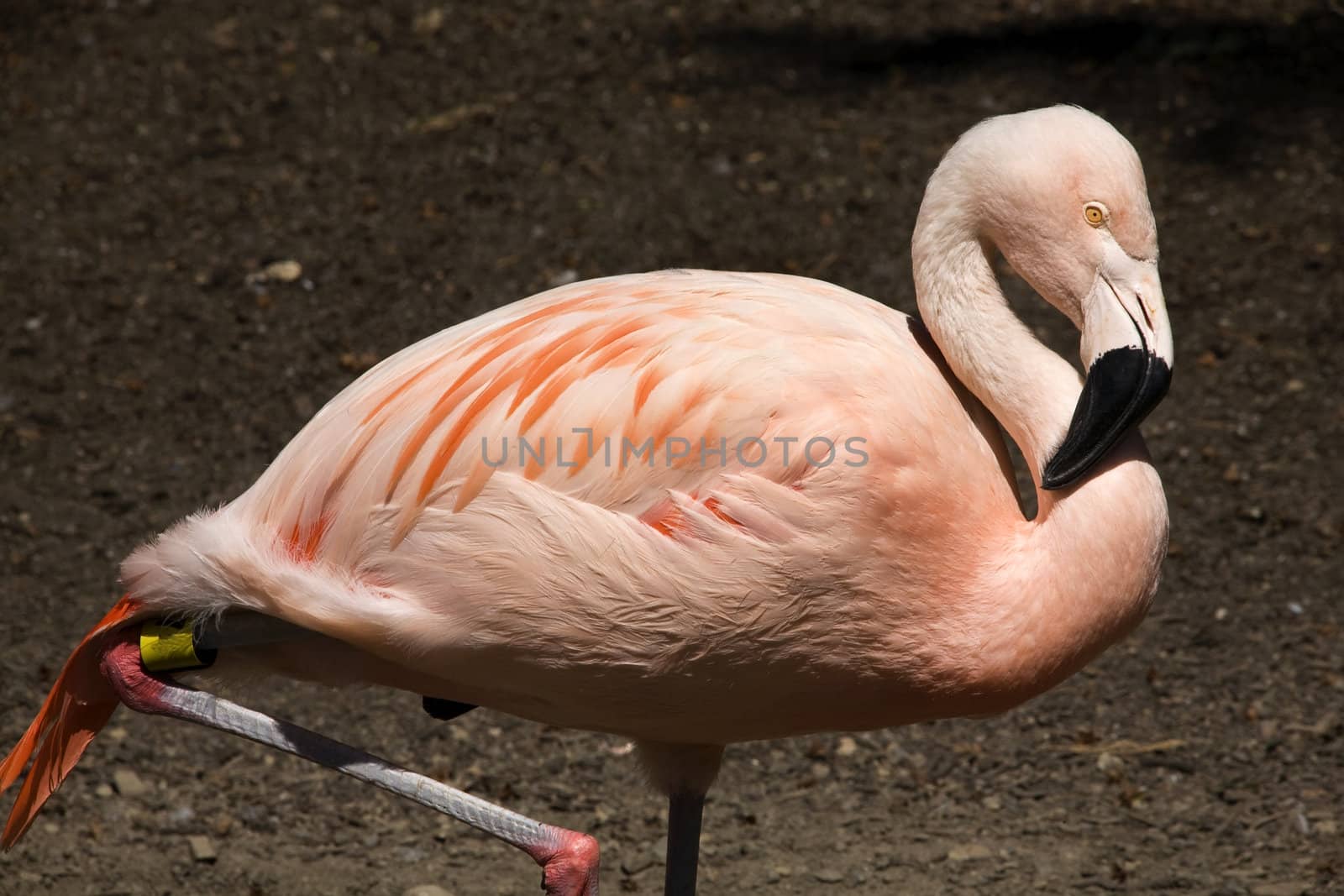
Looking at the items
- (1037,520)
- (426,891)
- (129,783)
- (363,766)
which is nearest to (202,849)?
(129,783)

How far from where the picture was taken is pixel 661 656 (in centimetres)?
257

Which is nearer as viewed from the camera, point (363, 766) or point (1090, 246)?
point (1090, 246)

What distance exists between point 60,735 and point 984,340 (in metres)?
2.02

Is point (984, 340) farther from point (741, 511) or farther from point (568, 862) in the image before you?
point (568, 862)

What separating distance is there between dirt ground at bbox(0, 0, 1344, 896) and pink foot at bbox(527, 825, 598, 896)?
1.13 meters

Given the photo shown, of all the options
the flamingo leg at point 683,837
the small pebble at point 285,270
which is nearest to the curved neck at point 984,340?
the flamingo leg at point 683,837

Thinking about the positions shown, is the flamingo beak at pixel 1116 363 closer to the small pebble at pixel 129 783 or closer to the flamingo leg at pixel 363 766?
the flamingo leg at pixel 363 766

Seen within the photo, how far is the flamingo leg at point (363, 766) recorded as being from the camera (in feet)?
8.86

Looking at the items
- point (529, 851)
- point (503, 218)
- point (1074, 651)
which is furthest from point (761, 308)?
point (503, 218)

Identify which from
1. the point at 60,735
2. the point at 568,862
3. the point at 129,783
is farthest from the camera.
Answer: the point at 129,783

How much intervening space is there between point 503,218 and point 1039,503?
4.02m

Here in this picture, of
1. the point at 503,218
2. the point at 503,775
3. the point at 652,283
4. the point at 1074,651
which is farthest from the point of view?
the point at 503,218

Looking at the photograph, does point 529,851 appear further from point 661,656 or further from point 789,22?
point 789,22

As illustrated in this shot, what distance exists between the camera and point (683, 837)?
3.12 metres
